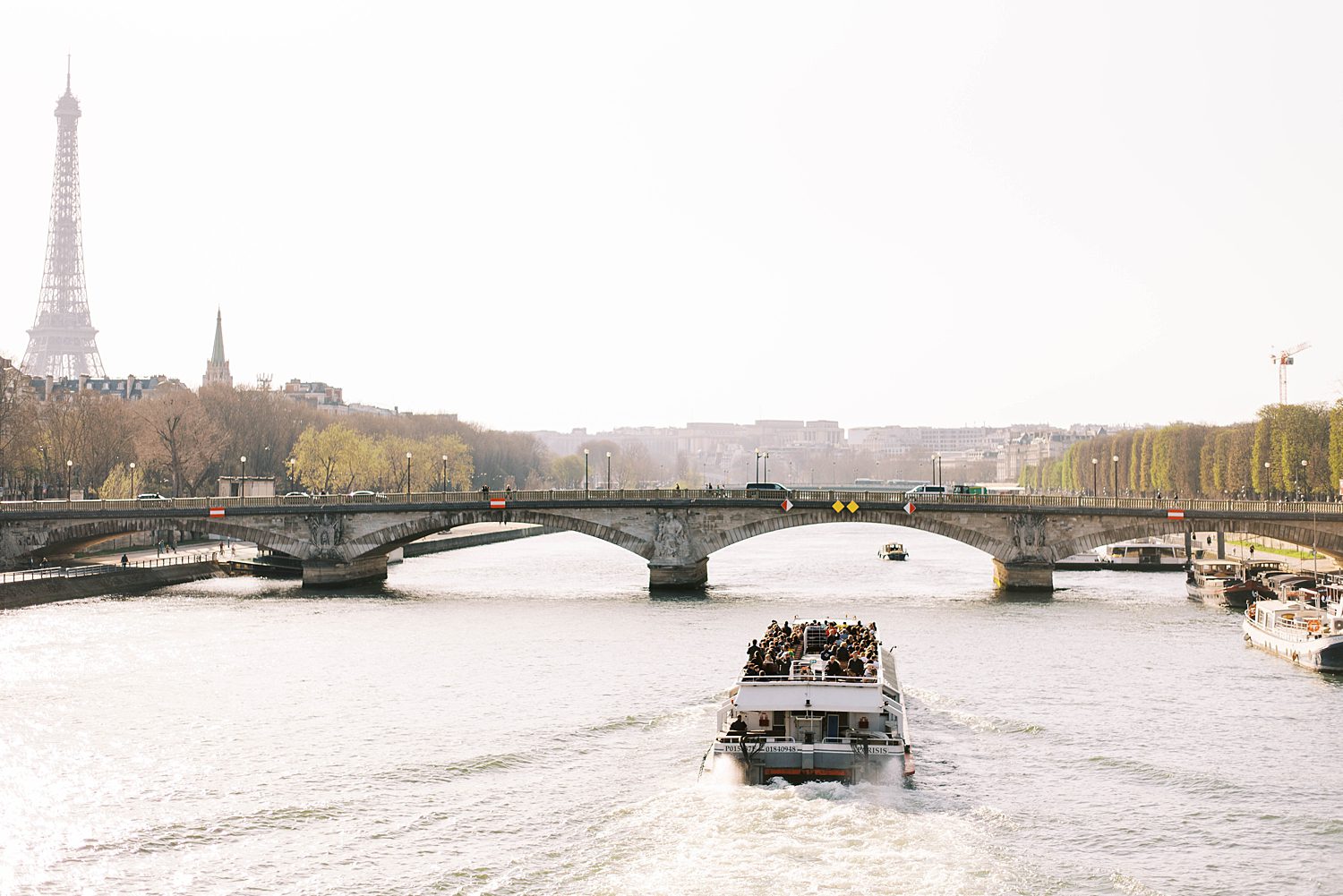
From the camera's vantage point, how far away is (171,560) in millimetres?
94188

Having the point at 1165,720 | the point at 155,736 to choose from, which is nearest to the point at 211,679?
the point at 155,736

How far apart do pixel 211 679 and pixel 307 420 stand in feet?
411

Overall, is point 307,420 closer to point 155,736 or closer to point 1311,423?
point 1311,423

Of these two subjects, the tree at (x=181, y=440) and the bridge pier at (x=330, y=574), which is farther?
the tree at (x=181, y=440)

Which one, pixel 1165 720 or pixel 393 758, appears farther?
pixel 1165 720

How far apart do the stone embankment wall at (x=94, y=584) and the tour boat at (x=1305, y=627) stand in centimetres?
6104

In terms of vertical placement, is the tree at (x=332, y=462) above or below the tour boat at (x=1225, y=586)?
above

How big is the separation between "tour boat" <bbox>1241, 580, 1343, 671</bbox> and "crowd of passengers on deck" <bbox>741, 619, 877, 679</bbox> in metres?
18.2

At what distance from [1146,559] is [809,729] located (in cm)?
8015

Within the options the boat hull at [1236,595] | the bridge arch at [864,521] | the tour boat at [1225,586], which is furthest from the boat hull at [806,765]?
the boat hull at [1236,595]

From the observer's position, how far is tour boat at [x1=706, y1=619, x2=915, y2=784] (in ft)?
112

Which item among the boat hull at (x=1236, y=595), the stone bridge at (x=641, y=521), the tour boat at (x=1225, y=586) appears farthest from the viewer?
the stone bridge at (x=641, y=521)

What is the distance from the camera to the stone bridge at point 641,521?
269ft

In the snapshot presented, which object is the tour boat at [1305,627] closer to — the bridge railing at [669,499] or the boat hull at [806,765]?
the bridge railing at [669,499]
